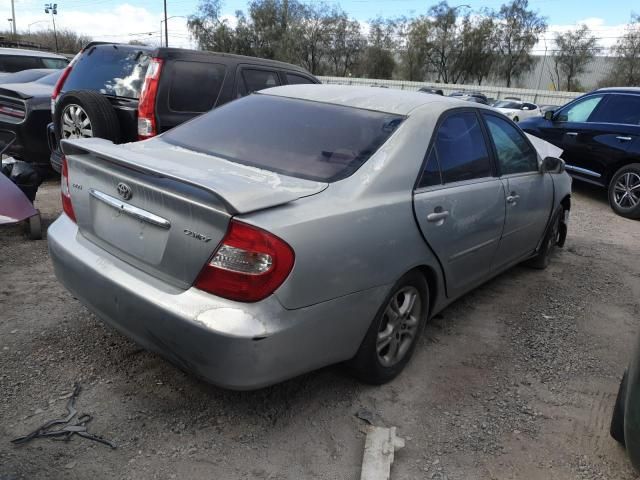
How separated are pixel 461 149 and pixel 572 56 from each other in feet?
225

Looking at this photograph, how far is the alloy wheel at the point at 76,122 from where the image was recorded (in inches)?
209

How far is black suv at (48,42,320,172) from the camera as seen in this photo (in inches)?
204

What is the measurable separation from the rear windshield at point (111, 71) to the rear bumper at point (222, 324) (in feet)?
11.0

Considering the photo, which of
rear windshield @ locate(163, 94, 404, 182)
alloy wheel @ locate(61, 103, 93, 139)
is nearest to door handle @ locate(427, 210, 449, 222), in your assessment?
rear windshield @ locate(163, 94, 404, 182)

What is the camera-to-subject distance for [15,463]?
7.20 ft

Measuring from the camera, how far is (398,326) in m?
2.93

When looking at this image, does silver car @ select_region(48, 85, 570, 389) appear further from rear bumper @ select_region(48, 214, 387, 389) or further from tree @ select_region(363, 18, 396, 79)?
tree @ select_region(363, 18, 396, 79)

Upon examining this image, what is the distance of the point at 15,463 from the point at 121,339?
41.1 inches

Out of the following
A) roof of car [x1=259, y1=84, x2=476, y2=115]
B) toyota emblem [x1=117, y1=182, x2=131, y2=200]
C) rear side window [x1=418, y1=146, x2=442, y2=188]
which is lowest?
toyota emblem [x1=117, y1=182, x2=131, y2=200]

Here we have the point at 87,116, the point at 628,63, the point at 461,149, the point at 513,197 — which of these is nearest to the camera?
the point at 461,149

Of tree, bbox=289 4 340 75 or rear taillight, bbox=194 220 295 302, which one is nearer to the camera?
rear taillight, bbox=194 220 295 302

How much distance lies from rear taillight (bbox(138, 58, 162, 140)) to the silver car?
6.19 ft

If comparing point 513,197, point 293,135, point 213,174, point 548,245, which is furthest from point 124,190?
point 548,245

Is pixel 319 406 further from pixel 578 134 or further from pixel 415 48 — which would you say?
pixel 415 48
